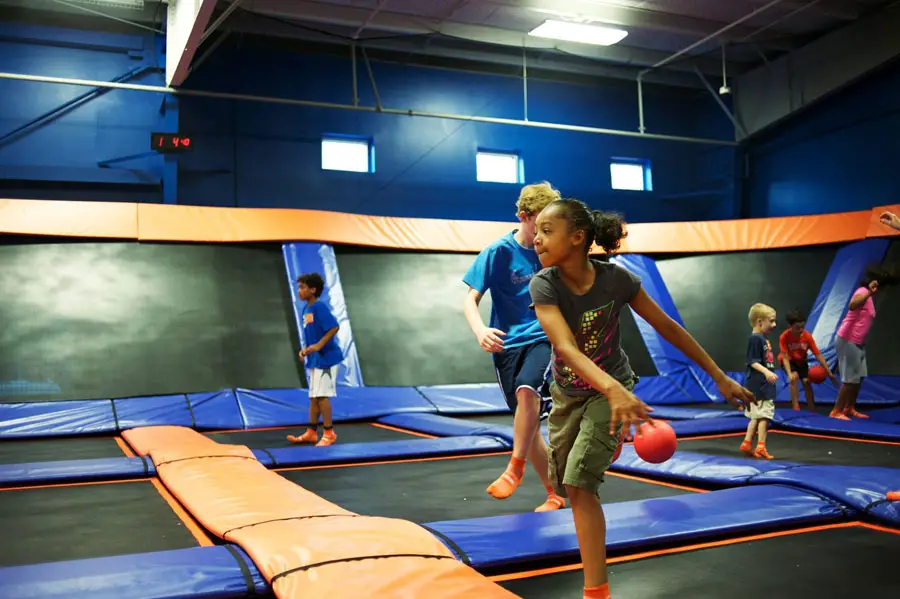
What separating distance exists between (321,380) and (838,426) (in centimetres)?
342

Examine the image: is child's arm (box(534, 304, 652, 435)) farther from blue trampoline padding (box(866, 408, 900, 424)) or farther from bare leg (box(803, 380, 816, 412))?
bare leg (box(803, 380, 816, 412))

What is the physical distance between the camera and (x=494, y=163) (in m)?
10.8

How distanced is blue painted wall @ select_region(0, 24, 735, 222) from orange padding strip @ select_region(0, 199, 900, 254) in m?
1.82

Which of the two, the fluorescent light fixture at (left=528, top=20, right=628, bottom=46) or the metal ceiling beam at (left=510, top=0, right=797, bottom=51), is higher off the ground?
the metal ceiling beam at (left=510, top=0, right=797, bottom=51)

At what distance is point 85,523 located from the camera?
9.24 ft

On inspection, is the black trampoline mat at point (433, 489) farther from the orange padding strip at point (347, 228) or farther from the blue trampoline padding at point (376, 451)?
the orange padding strip at point (347, 228)

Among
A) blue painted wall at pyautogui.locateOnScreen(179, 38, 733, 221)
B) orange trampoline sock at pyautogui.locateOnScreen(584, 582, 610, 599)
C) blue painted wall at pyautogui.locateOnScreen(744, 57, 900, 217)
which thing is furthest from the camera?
blue painted wall at pyautogui.locateOnScreen(744, 57, 900, 217)

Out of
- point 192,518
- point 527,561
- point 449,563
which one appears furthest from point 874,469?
point 192,518

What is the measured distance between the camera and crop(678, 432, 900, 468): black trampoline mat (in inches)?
161

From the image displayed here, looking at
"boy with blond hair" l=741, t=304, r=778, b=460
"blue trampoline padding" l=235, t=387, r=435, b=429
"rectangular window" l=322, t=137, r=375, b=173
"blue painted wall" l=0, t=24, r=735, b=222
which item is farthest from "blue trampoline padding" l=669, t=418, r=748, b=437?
"rectangular window" l=322, t=137, r=375, b=173

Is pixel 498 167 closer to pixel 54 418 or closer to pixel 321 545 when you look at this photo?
pixel 54 418

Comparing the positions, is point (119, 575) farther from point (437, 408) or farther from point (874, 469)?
point (437, 408)

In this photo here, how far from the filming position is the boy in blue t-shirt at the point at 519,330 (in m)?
2.72

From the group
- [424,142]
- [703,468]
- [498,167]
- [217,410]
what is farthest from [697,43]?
[703,468]
